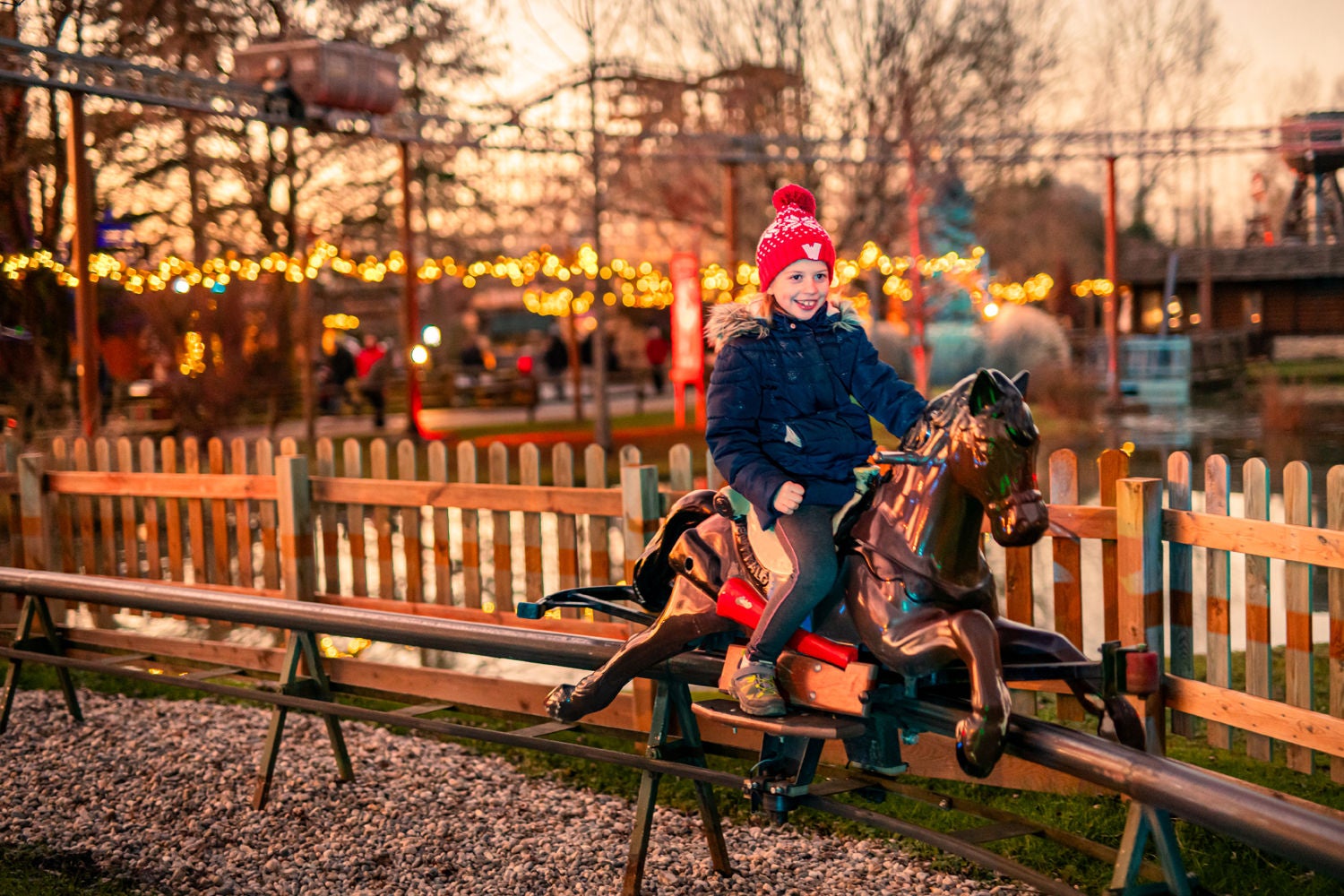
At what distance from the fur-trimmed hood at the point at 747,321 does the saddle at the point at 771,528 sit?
42cm

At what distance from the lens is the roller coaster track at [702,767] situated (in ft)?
8.16

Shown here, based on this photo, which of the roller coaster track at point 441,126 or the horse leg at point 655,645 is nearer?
the horse leg at point 655,645

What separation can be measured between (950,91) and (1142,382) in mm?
7930

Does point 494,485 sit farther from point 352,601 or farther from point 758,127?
point 758,127

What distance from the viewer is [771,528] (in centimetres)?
360


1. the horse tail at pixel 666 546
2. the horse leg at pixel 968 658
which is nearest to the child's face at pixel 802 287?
the horse tail at pixel 666 546

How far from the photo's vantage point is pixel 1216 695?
4.83 metres

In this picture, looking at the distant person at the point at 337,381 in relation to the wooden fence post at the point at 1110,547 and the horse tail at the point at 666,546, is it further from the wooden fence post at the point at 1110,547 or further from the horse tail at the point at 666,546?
the horse tail at the point at 666,546

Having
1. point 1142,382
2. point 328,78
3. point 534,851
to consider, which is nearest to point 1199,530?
point 534,851

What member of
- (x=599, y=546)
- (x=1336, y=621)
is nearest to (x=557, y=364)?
(x=599, y=546)

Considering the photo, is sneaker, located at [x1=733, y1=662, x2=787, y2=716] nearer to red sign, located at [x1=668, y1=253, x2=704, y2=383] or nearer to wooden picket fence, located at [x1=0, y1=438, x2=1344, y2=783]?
wooden picket fence, located at [x1=0, y1=438, x2=1344, y2=783]

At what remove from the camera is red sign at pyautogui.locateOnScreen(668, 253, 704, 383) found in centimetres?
1859

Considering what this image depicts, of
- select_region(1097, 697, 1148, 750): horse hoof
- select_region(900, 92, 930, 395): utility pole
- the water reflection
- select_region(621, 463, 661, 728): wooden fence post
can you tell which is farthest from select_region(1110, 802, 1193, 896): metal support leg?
select_region(900, 92, 930, 395): utility pole

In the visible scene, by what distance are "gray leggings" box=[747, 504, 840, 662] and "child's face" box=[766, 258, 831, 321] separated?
0.53 m
